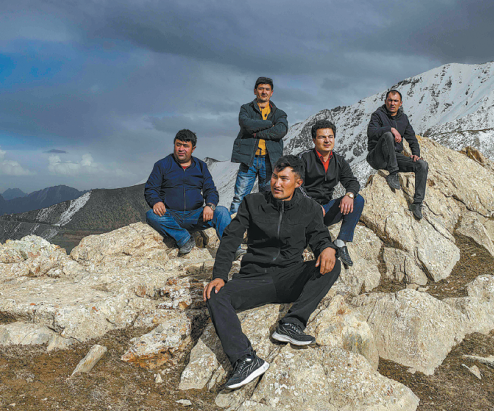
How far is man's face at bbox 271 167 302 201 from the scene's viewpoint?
5.41m

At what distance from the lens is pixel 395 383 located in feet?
15.4

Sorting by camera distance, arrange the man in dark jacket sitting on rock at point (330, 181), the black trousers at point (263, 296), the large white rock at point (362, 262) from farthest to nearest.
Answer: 1. the large white rock at point (362, 262)
2. the man in dark jacket sitting on rock at point (330, 181)
3. the black trousers at point (263, 296)

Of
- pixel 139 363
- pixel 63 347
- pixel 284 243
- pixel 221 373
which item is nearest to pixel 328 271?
pixel 284 243

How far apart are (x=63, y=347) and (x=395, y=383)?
5200 millimetres

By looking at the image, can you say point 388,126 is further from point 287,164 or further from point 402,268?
point 287,164

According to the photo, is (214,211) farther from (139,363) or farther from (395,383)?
(395,383)

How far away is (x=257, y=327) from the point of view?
5410 millimetres

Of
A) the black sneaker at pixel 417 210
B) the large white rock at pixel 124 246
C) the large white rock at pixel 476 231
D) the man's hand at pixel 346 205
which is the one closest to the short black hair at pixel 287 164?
the man's hand at pixel 346 205

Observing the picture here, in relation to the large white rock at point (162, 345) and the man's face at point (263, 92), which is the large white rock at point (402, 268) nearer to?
the man's face at point (263, 92)

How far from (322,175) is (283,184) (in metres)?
3.17

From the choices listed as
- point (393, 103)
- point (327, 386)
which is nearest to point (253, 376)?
point (327, 386)

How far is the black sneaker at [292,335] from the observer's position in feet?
15.8

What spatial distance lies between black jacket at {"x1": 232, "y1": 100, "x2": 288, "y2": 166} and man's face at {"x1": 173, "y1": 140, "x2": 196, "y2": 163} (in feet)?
4.34

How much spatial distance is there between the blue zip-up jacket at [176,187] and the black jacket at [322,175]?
249 cm
